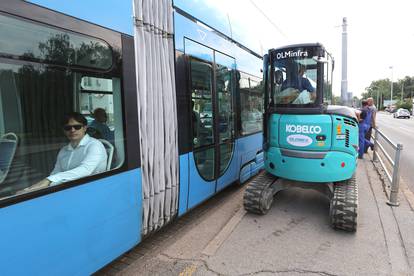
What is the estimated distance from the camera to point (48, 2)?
200 cm

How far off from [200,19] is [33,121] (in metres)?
2.65

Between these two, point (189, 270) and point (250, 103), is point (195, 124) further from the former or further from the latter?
point (250, 103)

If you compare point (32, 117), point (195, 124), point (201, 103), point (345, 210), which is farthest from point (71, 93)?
point (345, 210)

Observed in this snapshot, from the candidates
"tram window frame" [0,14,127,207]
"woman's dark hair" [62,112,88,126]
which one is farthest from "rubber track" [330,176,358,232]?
"woman's dark hair" [62,112,88,126]

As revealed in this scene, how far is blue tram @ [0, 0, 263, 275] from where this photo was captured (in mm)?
1893

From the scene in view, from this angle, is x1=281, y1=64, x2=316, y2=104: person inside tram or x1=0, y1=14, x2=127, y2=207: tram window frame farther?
x1=281, y1=64, x2=316, y2=104: person inside tram

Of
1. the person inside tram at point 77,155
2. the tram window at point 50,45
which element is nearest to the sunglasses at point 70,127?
the person inside tram at point 77,155

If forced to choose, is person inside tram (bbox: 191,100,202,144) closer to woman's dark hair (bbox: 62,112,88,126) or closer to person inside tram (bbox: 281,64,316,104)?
person inside tram (bbox: 281,64,316,104)

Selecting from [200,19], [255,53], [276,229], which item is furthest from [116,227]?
[255,53]

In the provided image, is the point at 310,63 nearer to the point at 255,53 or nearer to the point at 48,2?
the point at 255,53

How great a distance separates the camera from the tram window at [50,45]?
1.81 metres

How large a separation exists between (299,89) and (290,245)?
2.22 m

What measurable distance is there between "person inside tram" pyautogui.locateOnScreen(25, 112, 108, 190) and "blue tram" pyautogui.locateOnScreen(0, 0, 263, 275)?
0.05 metres

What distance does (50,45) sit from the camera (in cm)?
205
